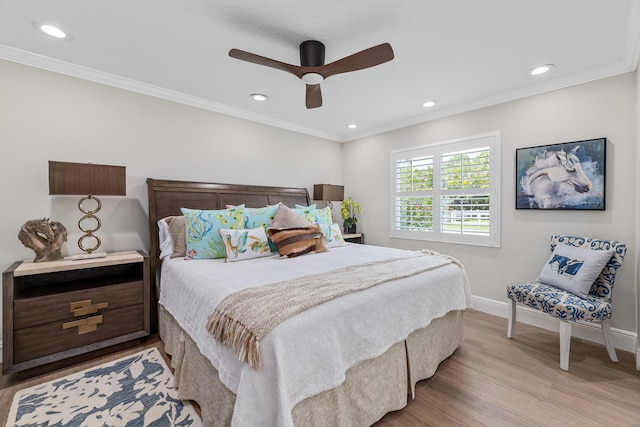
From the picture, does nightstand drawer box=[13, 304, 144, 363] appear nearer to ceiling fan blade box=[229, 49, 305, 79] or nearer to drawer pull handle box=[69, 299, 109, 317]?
drawer pull handle box=[69, 299, 109, 317]

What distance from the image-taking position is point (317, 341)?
4.23ft

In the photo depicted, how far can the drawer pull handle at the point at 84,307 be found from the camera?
86.0 inches

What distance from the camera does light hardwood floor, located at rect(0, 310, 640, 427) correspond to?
1.67 metres

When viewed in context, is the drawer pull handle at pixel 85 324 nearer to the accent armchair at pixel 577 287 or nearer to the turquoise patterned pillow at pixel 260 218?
the turquoise patterned pillow at pixel 260 218

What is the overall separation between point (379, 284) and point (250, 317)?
85 cm

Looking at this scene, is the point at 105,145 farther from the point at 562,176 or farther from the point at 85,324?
the point at 562,176

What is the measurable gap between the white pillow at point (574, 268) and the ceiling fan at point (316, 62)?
2380mm

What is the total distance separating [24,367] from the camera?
198 centimetres

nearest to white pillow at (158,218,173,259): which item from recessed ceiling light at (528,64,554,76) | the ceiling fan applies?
the ceiling fan

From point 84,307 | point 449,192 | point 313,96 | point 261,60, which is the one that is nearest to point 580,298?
point 449,192

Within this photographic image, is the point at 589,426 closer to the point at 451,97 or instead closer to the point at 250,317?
the point at 250,317

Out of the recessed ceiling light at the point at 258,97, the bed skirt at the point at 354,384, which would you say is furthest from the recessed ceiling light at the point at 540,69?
the recessed ceiling light at the point at 258,97

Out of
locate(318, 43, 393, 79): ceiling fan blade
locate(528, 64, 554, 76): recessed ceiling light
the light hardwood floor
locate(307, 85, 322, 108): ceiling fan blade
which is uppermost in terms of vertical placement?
locate(528, 64, 554, 76): recessed ceiling light

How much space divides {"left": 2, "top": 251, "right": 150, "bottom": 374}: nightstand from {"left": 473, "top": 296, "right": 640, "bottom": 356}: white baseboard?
3678 mm
